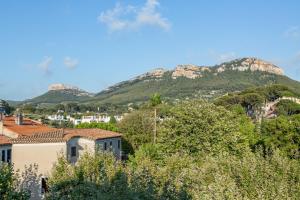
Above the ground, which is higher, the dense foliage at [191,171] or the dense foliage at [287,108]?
the dense foliage at [287,108]

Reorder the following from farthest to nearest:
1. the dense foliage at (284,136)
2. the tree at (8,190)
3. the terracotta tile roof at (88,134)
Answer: the dense foliage at (284,136) → the terracotta tile roof at (88,134) → the tree at (8,190)

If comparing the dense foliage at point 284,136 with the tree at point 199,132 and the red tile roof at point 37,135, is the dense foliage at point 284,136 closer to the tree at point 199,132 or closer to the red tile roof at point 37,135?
the tree at point 199,132

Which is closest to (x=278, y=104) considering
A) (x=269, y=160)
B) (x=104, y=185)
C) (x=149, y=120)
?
(x=149, y=120)

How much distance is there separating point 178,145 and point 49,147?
1149 centimetres

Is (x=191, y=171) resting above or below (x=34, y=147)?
below

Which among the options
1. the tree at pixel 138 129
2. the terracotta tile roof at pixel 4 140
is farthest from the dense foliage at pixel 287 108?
the terracotta tile roof at pixel 4 140

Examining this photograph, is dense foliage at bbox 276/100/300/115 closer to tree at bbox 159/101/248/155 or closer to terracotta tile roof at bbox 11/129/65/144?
tree at bbox 159/101/248/155

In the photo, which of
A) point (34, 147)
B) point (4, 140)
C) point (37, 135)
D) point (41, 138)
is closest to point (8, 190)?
point (4, 140)

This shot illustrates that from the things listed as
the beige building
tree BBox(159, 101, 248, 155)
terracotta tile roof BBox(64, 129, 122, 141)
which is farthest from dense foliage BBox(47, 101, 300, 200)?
terracotta tile roof BBox(64, 129, 122, 141)

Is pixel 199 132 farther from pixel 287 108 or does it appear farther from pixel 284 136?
pixel 287 108

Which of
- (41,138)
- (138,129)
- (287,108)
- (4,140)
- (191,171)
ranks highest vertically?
(287,108)

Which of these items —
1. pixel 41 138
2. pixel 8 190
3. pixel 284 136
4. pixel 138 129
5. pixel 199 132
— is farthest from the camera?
pixel 138 129

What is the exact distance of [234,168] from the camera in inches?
847

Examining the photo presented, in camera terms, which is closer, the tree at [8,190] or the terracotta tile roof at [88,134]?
the tree at [8,190]
